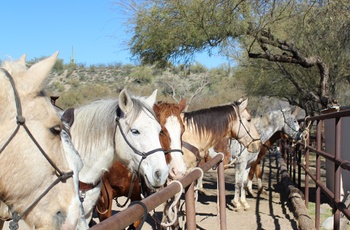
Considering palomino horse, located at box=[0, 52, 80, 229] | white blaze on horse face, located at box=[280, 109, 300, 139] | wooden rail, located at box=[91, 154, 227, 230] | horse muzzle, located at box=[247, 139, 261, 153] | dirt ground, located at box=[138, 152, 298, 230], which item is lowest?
dirt ground, located at box=[138, 152, 298, 230]

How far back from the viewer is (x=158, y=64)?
11070 mm

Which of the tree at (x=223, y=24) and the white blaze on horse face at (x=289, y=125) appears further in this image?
the white blaze on horse face at (x=289, y=125)

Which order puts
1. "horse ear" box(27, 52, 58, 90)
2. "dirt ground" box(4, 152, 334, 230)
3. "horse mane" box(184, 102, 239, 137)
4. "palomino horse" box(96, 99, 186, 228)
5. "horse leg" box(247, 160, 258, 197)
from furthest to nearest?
"horse leg" box(247, 160, 258, 197)
"dirt ground" box(4, 152, 334, 230)
"horse mane" box(184, 102, 239, 137)
"palomino horse" box(96, 99, 186, 228)
"horse ear" box(27, 52, 58, 90)

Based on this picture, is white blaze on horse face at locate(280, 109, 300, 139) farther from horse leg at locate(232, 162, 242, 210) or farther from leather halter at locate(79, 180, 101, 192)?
leather halter at locate(79, 180, 101, 192)

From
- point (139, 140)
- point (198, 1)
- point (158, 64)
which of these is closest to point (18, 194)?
point (139, 140)

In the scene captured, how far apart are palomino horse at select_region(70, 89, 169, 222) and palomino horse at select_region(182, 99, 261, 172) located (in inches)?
103

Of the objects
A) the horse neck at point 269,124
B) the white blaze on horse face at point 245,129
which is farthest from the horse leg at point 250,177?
the white blaze on horse face at point 245,129

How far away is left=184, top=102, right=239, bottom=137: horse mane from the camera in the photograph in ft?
24.0

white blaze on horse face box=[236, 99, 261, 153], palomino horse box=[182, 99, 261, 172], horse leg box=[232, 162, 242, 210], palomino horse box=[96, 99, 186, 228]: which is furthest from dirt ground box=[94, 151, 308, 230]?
white blaze on horse face box=[236, 99, 261, 153]

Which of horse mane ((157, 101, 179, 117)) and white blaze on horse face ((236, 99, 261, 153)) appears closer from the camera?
horse mane ((157, 101, 179, 117))

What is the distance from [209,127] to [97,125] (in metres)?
3.52

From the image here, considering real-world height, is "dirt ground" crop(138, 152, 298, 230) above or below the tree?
below

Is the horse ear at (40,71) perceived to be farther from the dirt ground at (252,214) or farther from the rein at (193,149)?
A: the rein at (193,149)

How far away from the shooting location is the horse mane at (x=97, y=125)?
4.10 m
